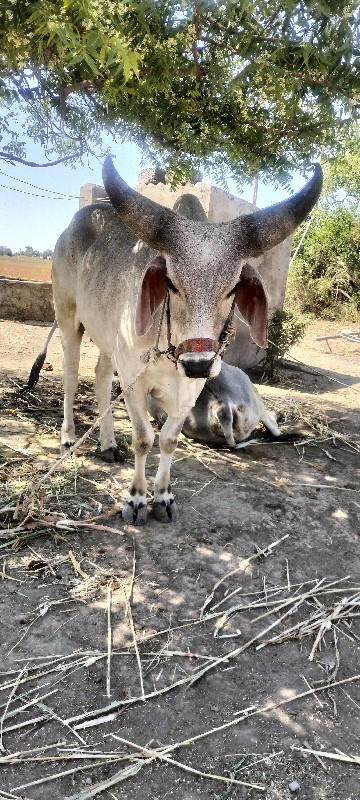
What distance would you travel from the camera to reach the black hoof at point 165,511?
365cm

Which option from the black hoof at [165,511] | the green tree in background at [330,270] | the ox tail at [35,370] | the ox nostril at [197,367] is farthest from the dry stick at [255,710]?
the green tree in background at [330,270]

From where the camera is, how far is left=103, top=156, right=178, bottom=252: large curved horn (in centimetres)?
283

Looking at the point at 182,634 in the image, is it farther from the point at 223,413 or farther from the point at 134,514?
the point at 223,413

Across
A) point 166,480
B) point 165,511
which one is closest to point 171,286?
point 166,480

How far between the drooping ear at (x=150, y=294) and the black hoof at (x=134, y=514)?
3.70 feet

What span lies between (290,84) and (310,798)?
3782 mm

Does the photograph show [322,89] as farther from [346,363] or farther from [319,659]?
[346,363]

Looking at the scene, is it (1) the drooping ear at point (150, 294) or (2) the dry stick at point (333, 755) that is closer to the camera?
(2) the dry stick at point (333, 755)

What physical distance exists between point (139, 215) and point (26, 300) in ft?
27.7

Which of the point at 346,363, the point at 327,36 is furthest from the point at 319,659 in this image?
the point at 346,363

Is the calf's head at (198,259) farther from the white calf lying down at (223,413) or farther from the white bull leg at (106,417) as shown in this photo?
the white calf lying down at (223,413)

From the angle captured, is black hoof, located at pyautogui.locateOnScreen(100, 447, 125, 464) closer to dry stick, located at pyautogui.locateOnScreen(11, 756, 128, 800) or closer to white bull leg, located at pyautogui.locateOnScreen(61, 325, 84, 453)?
white bull leg, located at pyautogui.locateOnScreen(61, 325, 84, 453)

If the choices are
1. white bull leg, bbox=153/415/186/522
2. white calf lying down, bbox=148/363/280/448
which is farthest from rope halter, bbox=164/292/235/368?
white calf lying down, bbox=148/363/280/448

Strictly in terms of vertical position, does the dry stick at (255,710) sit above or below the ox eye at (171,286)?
below
